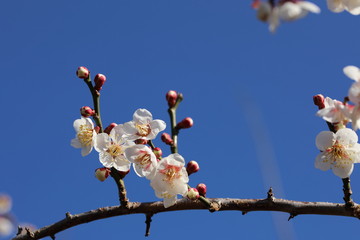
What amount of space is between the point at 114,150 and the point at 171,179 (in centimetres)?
34

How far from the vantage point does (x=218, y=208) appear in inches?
94.0

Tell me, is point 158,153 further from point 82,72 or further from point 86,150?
point 82,72

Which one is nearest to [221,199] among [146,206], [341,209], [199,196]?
[199,196]

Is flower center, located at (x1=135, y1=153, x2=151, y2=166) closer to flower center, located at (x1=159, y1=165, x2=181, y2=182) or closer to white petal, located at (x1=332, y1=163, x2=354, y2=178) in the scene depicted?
flower center, located at (x1=159, y1=165, x2=181, y2=182)

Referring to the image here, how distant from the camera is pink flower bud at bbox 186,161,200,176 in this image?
2588 mm

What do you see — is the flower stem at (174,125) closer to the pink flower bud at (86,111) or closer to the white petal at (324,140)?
the pink flower bud at (86,111)

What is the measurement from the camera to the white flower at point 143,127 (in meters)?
2.72

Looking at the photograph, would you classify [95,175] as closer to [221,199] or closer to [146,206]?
[146,206]

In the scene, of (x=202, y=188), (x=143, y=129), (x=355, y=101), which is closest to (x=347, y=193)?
(x=355, y=101)

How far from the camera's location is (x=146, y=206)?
249 centimetres

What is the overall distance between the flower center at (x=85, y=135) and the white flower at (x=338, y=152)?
3.84 feet

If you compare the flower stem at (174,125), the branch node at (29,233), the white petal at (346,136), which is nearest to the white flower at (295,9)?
the white petal at (346,136)

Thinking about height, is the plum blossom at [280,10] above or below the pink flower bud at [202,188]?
above

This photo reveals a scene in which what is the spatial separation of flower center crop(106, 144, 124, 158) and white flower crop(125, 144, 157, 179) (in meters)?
0.06
